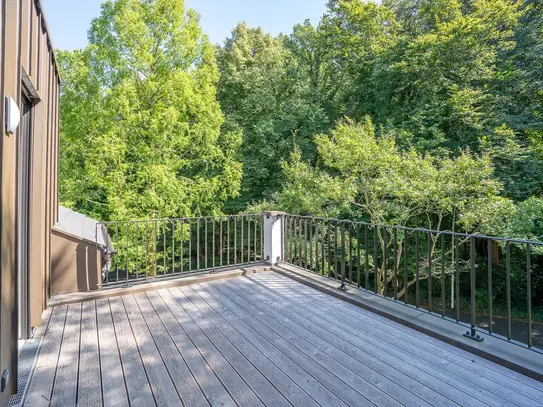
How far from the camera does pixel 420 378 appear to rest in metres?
1.92

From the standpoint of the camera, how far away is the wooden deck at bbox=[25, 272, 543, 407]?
1.75 meters

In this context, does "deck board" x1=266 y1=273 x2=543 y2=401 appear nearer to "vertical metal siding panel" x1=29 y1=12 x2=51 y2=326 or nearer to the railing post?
the railing post

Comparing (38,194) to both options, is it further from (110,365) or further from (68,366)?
(110,365)

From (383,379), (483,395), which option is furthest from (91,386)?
(483,395)

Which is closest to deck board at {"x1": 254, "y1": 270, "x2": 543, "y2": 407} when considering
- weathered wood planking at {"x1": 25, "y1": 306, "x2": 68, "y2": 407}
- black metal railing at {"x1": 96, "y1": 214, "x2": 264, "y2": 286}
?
black metal railing at {"x1": 96, "y1": 214, "x2": 264, "y2": 286}

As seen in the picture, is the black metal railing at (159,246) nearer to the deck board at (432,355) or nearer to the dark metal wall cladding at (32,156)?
the dark metal wall cladding at (32,156)

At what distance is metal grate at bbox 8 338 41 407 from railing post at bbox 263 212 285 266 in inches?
109

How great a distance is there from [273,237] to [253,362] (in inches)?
97.5

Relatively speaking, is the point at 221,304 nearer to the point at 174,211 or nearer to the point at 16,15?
the point at 16,15

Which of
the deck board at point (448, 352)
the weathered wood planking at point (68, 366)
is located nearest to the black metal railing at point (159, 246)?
the weathered wood planking at point (68, 366)

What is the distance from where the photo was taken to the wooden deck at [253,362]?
5.74ft

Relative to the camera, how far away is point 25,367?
2018mm

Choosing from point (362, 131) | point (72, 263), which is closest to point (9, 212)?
point (72, 263)

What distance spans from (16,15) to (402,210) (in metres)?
8.26
